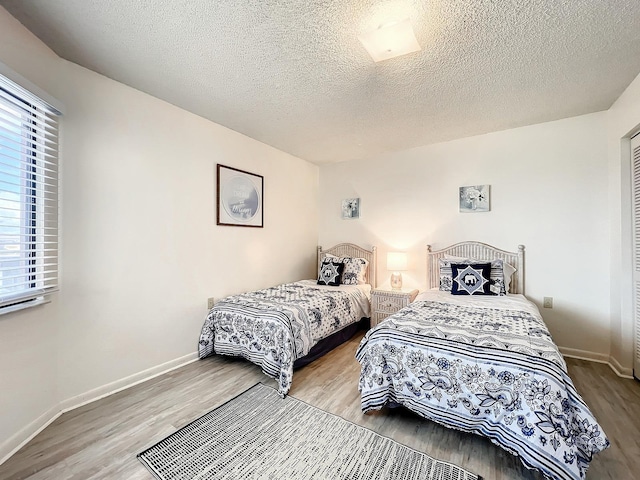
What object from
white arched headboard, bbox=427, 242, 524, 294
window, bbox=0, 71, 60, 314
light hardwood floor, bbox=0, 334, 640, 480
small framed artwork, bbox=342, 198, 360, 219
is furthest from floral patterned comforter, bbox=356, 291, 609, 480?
small framed artwork, bbox=342, 198, 360, 219

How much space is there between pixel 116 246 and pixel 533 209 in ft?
13.7

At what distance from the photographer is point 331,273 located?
3850 millimetres

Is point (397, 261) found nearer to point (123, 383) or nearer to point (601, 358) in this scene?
point (601, 358)

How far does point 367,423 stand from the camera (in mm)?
1899

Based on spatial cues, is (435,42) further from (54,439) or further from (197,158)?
(54,439)

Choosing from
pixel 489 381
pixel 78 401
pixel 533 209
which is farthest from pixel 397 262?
pixel 78 401

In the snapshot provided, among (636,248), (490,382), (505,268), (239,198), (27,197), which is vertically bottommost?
(490,382)

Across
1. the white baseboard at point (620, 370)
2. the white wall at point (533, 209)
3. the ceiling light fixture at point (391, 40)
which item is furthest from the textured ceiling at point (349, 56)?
the white baseboard at point (620, 370)

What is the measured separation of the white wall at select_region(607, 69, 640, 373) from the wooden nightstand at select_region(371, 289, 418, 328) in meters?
1.87

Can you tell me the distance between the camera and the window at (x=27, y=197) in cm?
160

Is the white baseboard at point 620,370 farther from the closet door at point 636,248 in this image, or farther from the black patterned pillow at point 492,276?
the black patterned pillow at point 492,276

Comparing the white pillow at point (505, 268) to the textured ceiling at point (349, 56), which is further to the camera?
the white pillow at point (505, 268)

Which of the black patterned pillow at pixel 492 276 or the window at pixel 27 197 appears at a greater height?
the window at pixel 27 197

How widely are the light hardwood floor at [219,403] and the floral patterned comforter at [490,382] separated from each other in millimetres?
145
